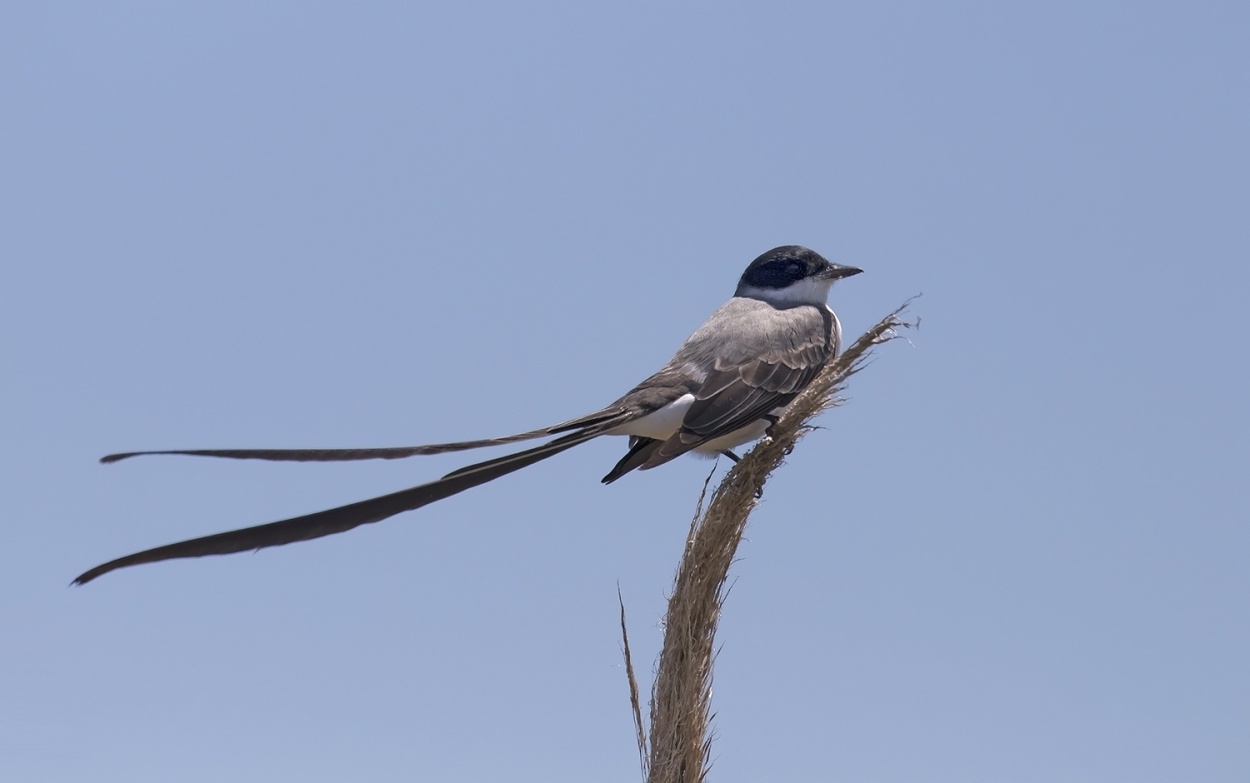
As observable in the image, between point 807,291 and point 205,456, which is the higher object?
point 807,291

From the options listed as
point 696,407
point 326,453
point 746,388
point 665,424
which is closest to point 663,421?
point 665,424

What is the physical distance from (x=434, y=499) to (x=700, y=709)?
143 centimetres

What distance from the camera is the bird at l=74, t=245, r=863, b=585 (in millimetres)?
3695

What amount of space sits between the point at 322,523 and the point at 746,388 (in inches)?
132

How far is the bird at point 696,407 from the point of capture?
370cm

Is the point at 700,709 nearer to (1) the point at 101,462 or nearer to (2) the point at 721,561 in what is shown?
(2) the point at 721,561

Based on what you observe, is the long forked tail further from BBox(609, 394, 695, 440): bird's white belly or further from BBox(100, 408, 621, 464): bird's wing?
BBox(609, 394, 695, 440): bird's white belly

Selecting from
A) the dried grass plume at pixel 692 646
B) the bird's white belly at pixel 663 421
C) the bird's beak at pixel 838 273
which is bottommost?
the dried grass plume at pixel 692 646

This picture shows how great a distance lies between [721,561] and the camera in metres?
4.86

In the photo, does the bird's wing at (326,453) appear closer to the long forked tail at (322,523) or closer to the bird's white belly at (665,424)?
the long forked tail at (322,523)

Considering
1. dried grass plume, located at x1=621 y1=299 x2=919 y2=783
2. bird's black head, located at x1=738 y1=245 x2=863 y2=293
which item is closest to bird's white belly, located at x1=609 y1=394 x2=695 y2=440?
dried grass plume, located at x1=621 y1=299 x2=919 y2=783

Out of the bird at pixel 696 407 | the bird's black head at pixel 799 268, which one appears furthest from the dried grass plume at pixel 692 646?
the bird's black head at pixel 799 268

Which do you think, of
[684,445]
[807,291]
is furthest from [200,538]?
[807,291]

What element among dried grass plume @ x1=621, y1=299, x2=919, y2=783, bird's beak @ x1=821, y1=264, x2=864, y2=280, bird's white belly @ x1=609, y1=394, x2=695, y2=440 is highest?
bird's beak @ x1=821, y1=264, x2=864, y2=280
